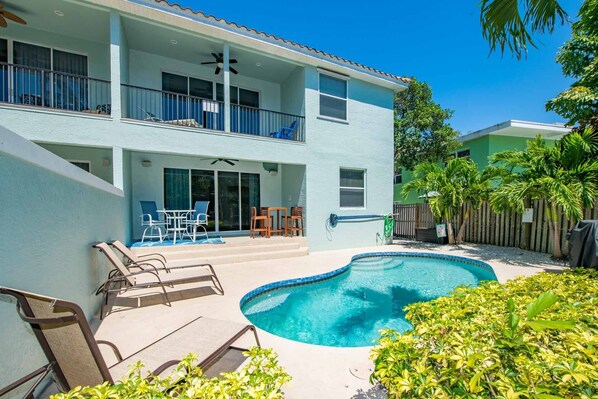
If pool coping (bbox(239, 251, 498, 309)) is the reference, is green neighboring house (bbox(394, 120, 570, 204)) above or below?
above

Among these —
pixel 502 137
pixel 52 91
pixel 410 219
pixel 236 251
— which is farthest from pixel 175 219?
pixel 502 137

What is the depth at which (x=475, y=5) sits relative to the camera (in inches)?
132

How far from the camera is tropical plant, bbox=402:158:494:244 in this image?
11.1m

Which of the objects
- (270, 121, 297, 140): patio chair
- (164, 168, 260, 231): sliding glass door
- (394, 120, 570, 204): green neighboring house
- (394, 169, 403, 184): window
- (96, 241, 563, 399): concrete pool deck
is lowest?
(96, 241, 563, 399): concrete pool deck

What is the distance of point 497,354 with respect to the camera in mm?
1538

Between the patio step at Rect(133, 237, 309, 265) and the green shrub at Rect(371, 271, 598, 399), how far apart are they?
7.01 m

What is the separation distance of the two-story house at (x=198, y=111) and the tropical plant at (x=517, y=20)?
7132mm

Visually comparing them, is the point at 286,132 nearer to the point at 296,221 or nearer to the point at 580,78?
the point at 296,221

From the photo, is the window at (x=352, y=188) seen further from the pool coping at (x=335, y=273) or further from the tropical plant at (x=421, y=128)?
the tropical plant at (x=421, y=128)

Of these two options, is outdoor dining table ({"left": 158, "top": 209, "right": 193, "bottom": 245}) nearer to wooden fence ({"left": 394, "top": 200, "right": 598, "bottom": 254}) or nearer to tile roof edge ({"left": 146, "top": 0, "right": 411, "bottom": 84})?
tile roof edge ({"left": 146, "top": 0, "right": 411, "bottom": 84})

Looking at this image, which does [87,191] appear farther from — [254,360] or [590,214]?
[590,214]

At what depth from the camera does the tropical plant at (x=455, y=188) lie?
36.3ft

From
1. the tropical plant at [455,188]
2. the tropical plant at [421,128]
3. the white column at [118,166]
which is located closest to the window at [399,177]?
the tropical plant at [421,128]

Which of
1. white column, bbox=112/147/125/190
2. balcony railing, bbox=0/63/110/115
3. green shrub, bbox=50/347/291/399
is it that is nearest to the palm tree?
green shrub, bbox=50/347/291/399
